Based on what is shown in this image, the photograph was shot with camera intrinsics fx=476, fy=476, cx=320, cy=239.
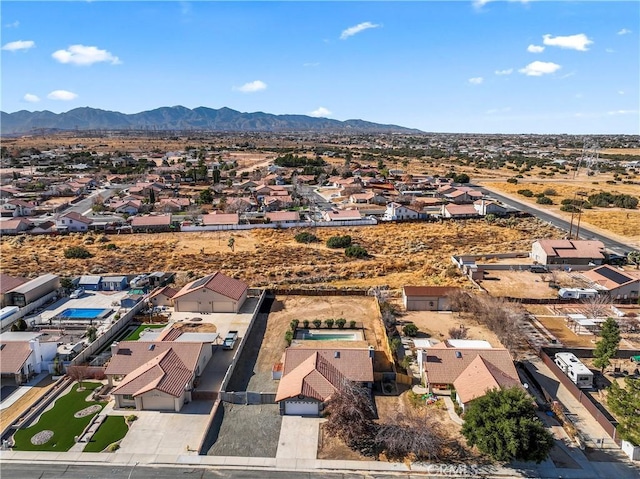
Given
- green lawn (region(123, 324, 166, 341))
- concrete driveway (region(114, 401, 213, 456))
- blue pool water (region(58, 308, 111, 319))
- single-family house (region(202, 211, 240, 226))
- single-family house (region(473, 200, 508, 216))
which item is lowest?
concrete driveway (region(114, 401, 213, 456))

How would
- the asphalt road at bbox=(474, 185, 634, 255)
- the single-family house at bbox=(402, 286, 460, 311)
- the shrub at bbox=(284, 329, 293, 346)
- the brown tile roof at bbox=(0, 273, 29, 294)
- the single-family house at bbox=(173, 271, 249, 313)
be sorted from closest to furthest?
the shrub at bbox=(284, 329, 293, 346) < the single-family house at bbox=(173, 271, 249, 313) < the single-family house at bbox=(402, 286, 460, 311) < the brown tile roof at bbox=(0, 273, 29, 294) < the asphalt road at bbox=(474, 185, 634, 255)

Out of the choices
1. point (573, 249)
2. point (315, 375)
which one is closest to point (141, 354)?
point (315, 375)

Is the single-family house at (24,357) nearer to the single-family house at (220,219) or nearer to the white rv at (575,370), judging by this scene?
the white rv at (575,370)

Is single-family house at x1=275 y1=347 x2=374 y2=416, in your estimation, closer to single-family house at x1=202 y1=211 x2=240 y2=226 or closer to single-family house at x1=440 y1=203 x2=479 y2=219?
single-family house at x1=202 y1=211 x2=240 y2=226

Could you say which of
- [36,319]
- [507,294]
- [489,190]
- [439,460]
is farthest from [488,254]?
[489,190]

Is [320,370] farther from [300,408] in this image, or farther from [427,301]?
[427,301]

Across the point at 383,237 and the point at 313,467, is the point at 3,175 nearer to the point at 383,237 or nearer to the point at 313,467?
the point at 383,237

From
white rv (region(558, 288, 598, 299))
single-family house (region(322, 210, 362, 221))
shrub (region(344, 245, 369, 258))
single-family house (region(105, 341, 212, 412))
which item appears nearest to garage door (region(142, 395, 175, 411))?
single-family house (region(105, 341, 212, 412))
